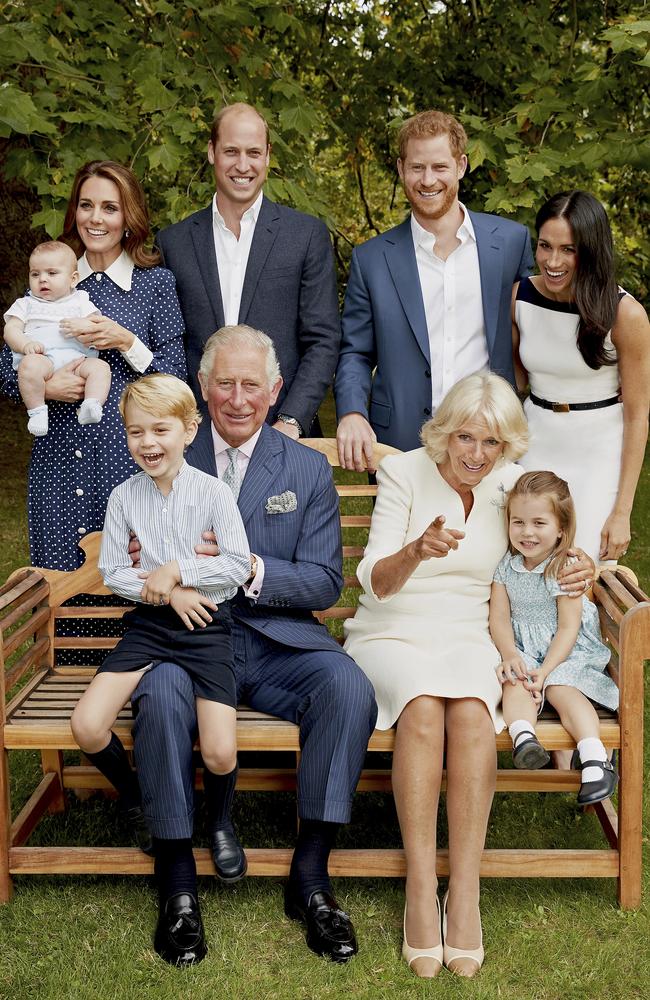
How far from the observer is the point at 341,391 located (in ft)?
13.5

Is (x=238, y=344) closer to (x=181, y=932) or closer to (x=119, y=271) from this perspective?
(x=119, y=271)

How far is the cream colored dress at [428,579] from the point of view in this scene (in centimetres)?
344

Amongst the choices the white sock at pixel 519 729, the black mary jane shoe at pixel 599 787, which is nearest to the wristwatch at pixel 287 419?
the white sock at pixel 519 729

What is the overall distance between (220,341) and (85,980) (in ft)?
6.11

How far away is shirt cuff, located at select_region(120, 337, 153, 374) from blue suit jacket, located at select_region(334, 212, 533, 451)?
711mm

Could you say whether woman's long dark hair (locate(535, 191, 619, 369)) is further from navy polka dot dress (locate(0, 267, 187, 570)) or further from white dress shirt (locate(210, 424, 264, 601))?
navy polka dot dress (locate(0, 267, 187, 570))

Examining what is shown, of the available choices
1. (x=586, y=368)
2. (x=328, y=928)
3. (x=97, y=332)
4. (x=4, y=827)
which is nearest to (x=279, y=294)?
(x=97, y=332)

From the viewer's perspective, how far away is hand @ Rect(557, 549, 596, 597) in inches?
137

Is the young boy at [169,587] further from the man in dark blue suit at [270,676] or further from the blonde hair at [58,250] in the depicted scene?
the blonde hair at [58,250]

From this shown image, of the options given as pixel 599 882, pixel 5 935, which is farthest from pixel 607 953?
pixel 5 935

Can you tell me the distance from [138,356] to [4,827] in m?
1.58

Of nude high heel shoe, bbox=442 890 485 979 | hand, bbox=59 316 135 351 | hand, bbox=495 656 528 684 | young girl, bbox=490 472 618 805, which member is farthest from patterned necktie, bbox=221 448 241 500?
nude high heel shoe, bbox=442 890 485 979

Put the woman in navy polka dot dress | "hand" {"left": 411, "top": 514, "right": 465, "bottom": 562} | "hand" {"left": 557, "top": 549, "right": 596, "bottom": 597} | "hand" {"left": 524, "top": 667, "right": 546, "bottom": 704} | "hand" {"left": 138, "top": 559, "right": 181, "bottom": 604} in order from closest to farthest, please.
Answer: "hand" {"left": 411, "top": 514, "right": 465, "bottom": 562}, "hand" {"left": 138, "top": 559, "right": 181, "bottom": 604}, "hand" {"left": 524, "top": 667, "right": 546, "bottom": 704}, "hand" {"left": 557, "top": 549, "right": 596, "bottom": 597}, the woman in navy polka dot dress

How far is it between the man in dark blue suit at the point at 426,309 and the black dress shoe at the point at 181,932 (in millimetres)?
1584
